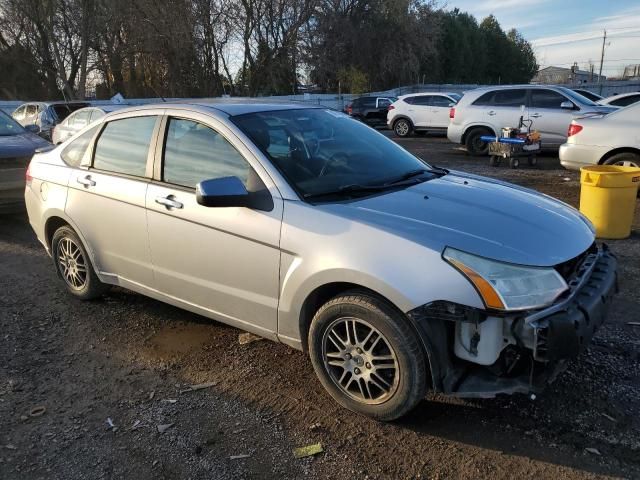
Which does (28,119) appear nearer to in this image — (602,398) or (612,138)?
(612,138)

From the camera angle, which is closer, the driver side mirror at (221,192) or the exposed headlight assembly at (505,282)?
the exposed headlight assembly at (505,282)

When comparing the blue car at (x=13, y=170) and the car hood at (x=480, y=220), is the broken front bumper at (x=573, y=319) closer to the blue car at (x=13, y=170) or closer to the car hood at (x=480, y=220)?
the car hood at (x=480, y=220)

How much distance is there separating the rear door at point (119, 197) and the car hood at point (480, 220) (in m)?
1.60

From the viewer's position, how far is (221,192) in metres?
3.16

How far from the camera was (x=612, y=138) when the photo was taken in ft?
27.5

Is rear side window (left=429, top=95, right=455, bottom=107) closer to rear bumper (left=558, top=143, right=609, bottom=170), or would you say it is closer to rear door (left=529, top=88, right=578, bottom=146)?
rear door (left=529, top=88, right=578, bottom=146)

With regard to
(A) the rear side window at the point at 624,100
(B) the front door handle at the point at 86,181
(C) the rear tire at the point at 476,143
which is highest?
(A) the rear side window at the point at 624,100

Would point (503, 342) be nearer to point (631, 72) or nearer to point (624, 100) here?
point (624, 100)

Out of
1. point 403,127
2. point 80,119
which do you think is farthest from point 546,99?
point 80,119

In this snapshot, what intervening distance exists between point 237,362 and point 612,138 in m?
7.10

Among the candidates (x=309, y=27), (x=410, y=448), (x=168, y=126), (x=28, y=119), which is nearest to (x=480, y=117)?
(x=168, y=126)

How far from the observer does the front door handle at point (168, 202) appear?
3.71m

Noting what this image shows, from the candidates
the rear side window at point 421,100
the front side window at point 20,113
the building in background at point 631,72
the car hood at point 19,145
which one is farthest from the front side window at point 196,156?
the building in background at point 631,72

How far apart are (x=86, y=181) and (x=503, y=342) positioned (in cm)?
336
